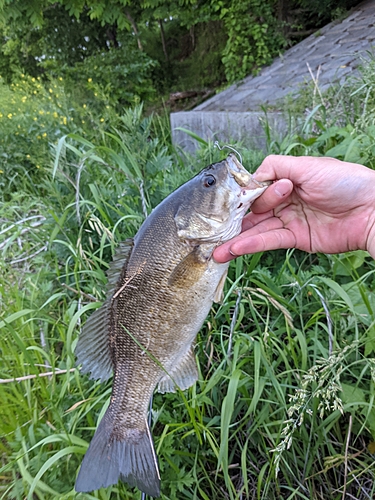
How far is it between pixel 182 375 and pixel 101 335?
0.34 m

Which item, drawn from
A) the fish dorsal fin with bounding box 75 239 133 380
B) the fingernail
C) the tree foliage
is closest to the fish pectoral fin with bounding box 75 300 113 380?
the fish dorsal fin with bounding box 75 239 133 380

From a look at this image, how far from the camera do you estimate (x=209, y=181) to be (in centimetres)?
126

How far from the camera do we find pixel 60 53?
847 centimetres

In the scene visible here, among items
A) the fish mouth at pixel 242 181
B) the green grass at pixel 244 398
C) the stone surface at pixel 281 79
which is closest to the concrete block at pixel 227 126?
the stone surface at pixel 281 79

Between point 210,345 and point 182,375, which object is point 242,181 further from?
point 210,345

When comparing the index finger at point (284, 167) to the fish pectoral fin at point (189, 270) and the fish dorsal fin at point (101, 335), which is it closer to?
the fish pectoral fin at point (189, 270)

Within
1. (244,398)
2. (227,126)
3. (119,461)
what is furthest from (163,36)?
(119,461)

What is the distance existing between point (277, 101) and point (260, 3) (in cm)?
300

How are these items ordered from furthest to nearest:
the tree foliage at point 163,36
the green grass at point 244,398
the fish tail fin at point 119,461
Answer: the tree foliage at point 163,36 < the green grass at point 244,398 < the fish tail fin at point 119,461

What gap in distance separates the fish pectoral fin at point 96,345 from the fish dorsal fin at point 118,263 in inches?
2.4

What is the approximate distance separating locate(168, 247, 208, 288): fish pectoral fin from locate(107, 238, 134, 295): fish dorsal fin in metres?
0.19

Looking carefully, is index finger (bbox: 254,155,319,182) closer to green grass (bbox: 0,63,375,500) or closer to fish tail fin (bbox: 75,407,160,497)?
green grass (bbox: 0,63,375,500)

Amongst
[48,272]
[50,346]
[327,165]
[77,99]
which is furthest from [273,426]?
[77,99]

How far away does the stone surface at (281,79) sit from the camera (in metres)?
4.46
